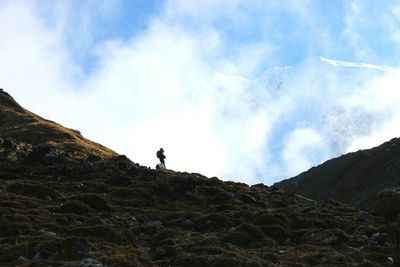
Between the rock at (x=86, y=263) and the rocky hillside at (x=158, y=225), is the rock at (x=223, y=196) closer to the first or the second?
the rocky hillside at (x=158, y=225)

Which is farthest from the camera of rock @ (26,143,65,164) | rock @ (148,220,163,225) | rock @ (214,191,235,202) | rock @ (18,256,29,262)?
rock @ (26,143,65,164)

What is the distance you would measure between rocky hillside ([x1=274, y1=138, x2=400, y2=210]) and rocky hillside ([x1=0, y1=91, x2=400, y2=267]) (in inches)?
2297

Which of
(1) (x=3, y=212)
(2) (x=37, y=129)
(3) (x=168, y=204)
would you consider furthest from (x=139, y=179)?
(2) (x=37, y=129)

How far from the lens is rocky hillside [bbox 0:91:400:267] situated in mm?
21203

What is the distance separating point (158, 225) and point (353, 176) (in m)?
97.5

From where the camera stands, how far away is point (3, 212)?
29.3 metres

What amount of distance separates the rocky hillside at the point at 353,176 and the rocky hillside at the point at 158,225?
5836cm

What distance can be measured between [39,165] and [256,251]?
114ft

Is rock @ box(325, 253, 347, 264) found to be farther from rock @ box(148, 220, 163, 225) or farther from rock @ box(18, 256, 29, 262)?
rock @ box(18, 256, 29, 262)

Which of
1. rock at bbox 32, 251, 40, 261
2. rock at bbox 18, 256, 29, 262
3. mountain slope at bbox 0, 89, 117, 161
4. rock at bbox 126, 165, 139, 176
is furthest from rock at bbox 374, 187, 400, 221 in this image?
mountain slope at bbox 0, 89, 117, 161

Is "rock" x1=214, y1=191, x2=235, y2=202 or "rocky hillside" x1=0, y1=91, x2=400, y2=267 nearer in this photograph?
"rocky hillside" x1=0, y1=91, x2=400, y2=267

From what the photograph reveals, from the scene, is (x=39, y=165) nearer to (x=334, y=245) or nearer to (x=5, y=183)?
(x=5, y=183)

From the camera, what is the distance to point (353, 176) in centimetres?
12119

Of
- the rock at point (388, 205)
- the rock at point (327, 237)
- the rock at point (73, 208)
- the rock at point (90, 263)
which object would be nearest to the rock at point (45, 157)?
the rock at point (73, 208)
